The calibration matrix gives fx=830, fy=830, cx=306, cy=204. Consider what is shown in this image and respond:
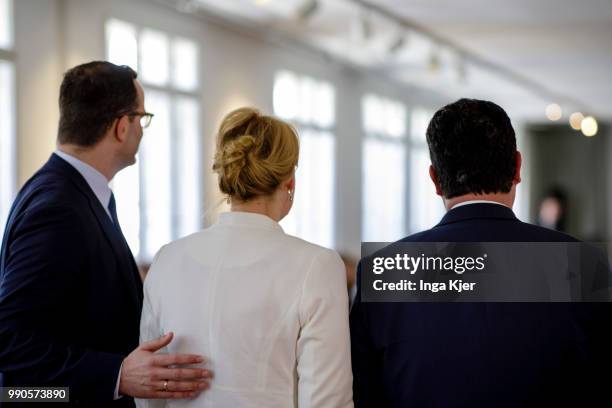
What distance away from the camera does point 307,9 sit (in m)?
7.60

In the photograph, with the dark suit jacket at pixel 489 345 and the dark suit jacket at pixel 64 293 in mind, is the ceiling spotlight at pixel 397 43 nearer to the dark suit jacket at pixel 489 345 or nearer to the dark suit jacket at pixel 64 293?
the dark suit jacket at pixel 64 293

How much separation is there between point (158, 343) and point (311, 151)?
9853mm

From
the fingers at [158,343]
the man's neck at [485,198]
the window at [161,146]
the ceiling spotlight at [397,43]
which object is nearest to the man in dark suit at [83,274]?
the fingers at [158,343]

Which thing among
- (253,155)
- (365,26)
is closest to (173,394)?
(253,155)

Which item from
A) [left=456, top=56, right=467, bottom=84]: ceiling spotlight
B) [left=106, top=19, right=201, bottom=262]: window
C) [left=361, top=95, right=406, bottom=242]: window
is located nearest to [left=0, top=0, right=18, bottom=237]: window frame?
[left=106, top=19, right=201, bottom=262]: window

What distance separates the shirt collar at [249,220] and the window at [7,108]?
4640 mm

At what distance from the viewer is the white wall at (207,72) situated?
6.45 metres

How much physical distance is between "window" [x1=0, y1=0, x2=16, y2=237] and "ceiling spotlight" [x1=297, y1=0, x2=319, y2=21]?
2.57 meters

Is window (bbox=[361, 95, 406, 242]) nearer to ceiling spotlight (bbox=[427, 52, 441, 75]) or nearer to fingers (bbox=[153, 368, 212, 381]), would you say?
ceiling spotlight (bbox=[427, 52, 441, 75])

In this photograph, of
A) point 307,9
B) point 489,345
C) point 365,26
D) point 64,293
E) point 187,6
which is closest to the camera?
point 489,345

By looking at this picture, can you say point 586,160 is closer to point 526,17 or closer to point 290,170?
point 526,17

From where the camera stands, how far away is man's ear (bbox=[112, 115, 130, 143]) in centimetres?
236

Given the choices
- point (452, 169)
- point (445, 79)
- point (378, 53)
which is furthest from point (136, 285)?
point (445, 79)

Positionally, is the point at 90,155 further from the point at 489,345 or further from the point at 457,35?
the point at 457,35
